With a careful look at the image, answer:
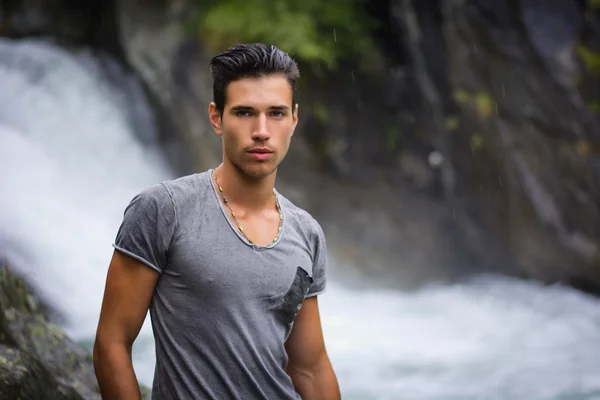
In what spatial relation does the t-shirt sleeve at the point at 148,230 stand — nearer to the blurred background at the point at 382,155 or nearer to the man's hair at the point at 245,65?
the man's hair at the point at 245,65

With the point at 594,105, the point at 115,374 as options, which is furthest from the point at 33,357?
the point at 594,105

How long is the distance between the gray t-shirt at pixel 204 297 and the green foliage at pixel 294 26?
683 cm

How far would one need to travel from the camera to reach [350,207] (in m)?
9.70

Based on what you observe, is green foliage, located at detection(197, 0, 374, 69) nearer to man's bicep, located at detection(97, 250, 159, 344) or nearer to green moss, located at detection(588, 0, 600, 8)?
green moss, located at detection(588, 0, 600, 8)

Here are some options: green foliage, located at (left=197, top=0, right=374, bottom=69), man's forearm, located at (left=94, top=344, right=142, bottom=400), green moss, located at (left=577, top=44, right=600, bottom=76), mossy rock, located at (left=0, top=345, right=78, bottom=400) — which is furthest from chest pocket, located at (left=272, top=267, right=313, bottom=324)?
green foliage, located at (left=197, top=0, right=374, bottom=69)

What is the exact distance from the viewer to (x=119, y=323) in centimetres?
206

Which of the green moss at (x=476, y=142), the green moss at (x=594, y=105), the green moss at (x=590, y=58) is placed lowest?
the green moss at (x=476, y=142)

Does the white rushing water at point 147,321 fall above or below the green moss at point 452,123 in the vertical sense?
below

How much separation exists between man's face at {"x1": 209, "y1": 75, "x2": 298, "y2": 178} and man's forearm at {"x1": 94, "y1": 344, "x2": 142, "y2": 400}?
63 cm

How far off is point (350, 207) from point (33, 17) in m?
5.56

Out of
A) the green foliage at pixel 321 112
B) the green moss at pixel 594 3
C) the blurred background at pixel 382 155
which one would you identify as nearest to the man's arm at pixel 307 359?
the blurred background at pixel 382 155

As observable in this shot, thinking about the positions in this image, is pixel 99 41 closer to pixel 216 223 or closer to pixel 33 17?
pixel 33 17

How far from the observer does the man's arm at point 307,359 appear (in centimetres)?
236

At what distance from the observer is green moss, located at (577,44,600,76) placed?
7.77m
